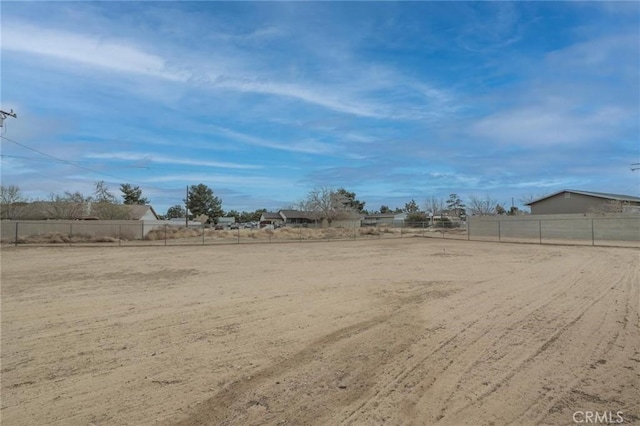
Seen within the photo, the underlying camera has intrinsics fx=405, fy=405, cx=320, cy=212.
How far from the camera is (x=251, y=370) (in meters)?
4.71

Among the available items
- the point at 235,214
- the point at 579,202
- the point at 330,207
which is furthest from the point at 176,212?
the point at 579,202

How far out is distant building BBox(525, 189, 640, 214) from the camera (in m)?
41.0

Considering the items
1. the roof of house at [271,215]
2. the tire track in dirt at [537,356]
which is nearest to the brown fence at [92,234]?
the tire track in dirt at [537,356]

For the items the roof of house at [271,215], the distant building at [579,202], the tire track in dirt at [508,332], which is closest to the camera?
the tire track in dirt at [508,332]

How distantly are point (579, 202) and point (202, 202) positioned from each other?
69501mm

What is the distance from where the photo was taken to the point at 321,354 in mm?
5258

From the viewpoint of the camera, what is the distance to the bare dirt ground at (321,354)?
3.74 metres

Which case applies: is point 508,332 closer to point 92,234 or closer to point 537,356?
point 537,356

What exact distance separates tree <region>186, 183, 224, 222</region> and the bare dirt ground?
262 feet

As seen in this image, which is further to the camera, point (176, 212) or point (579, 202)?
point (176, 212)

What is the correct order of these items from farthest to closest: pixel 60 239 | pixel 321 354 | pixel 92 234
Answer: pixel 92 234, pixel 60 239, pixel 321 354

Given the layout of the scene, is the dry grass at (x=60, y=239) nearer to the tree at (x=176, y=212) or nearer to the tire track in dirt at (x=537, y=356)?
the tire track in dirt at (x=537, y=356)

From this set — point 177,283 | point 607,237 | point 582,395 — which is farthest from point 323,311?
point 607,237

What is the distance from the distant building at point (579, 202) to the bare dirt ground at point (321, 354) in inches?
1483
